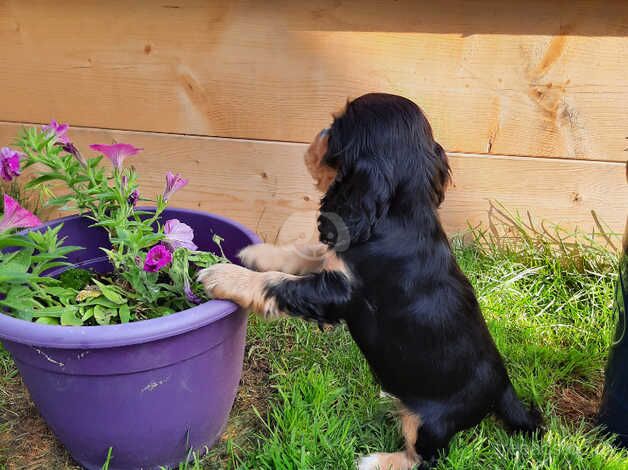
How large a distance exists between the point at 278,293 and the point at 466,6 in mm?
1591

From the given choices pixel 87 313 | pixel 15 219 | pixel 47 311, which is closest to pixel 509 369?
pixel 87 313

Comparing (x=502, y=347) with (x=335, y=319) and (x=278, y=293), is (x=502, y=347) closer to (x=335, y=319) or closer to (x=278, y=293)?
(x=335, y=319)

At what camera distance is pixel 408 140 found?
159 centimetres

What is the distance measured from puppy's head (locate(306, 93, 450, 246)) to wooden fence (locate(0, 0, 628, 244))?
40.2 inches

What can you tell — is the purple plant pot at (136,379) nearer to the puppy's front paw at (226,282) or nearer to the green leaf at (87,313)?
the puppy's front paw at (226,282)

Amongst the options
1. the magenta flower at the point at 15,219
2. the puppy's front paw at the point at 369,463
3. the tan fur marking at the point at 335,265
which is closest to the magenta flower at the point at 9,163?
the magenta flower at the point at 15,219

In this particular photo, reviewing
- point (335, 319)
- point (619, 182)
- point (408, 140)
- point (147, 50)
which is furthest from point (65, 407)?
point (619, 182)

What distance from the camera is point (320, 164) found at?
1700mm

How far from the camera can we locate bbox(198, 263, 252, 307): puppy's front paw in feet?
5.22

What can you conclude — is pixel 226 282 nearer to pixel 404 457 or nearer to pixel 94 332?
pixel 94 332

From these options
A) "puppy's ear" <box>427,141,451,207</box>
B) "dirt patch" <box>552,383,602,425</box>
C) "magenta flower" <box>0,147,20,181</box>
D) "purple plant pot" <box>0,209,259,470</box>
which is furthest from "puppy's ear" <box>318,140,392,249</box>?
"dirt patch" <box>552,383,602,425</box>

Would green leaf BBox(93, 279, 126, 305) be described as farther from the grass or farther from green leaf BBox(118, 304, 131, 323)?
the grass

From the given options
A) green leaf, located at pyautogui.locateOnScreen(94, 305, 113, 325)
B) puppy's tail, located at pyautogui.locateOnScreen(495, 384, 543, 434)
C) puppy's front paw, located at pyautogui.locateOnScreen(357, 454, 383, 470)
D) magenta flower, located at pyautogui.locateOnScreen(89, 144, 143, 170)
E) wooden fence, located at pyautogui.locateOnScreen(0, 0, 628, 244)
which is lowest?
puppy's front paw, located at pyautogui.locateOnScreen(357, 454, 383, 470)

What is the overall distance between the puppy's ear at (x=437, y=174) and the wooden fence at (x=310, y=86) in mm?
1016
